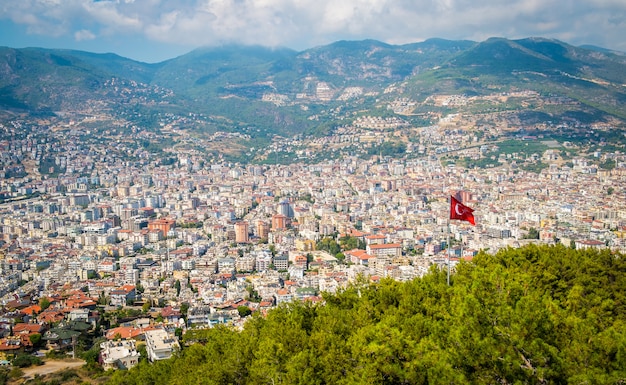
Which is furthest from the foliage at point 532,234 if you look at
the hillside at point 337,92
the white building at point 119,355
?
the hillside at point 337,92

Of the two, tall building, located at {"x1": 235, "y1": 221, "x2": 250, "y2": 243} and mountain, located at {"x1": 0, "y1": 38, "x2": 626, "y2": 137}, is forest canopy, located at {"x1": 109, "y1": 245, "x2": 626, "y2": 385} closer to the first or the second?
tall building, located at {"x1": 235, "y1": 221, "x2": 250, "y2": 243}

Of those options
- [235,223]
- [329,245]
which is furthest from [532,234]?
[235,223]

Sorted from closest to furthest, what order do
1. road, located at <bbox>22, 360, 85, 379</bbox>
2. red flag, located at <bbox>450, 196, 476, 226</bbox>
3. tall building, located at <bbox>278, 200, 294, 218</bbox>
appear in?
red flag, located at <bbox>450, 196, 476, 226</bbox> < road, located at <bbox>22, 360, 85, 379</bbox> < tall building, located at <bbox>278, 200, 294, 218</bbox>

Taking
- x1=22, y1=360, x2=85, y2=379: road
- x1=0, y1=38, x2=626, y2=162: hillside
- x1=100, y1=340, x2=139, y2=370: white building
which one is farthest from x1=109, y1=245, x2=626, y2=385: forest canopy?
x1=0, y1=38, x2=626, y2=162: hillside

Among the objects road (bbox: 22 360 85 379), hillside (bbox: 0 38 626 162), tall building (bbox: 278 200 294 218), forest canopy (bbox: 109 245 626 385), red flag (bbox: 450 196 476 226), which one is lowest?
road (bbox: 22 360 85 379)

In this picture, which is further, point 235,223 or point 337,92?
point 337,92

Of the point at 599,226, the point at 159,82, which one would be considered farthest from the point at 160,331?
the point at 159,82

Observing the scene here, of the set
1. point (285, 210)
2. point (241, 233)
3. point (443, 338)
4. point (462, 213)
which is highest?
point (462, 213)

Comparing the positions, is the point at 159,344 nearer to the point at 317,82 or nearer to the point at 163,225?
the point at 163,225
